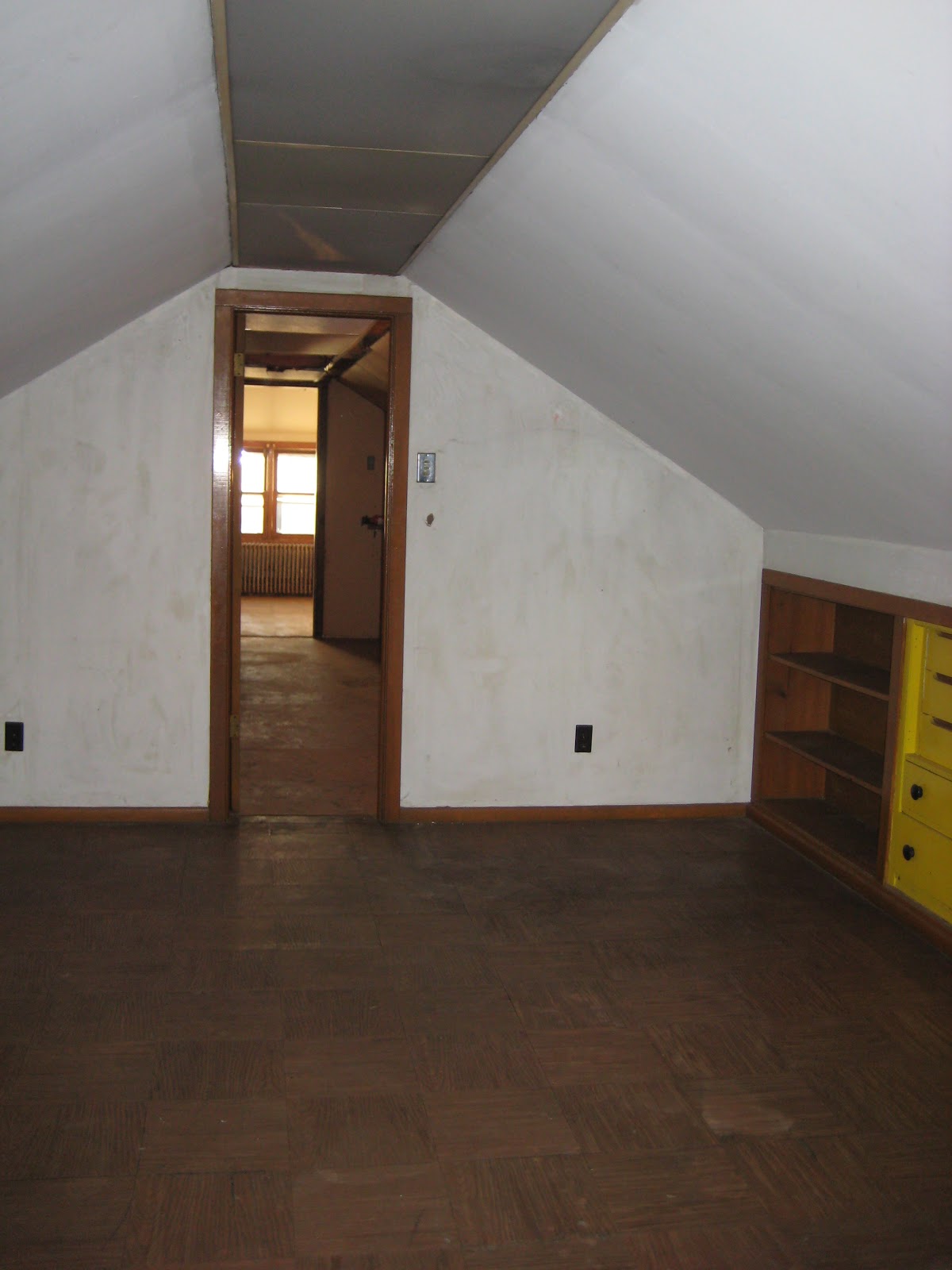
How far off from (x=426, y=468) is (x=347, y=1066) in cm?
265

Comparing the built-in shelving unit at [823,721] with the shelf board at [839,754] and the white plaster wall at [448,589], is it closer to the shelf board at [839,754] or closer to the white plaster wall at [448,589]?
the shelf board at [839,754]

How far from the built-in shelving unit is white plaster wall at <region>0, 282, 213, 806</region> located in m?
2.35

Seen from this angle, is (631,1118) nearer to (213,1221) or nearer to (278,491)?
(213,1221)

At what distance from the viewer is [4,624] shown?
483cm

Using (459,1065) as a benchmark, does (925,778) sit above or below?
above

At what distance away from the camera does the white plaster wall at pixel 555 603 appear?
16.6 ft

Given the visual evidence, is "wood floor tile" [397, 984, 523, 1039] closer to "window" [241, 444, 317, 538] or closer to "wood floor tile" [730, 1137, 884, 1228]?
"wood floor tile" [730, 1137, 884, 1228]

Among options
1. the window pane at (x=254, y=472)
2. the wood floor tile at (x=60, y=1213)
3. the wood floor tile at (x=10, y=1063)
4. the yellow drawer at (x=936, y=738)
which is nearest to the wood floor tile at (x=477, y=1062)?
the wood floor tile at (x=60, y=1213)

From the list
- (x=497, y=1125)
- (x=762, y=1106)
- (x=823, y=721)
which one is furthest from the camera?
(x=823, y=721)

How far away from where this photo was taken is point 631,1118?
2820 millimetres

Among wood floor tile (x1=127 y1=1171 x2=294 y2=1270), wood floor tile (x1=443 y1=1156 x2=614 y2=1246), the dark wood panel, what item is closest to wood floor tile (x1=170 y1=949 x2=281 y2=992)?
wood floor tile (x1=127 y1=1171 x2=294 y2=1270)

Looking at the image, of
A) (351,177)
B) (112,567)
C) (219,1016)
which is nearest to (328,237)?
(351,177)

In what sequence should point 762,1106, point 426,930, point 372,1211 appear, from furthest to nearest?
point 426,930 < point 762,1106 < point 372,1211

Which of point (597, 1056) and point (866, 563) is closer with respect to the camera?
point (597, 1056)
